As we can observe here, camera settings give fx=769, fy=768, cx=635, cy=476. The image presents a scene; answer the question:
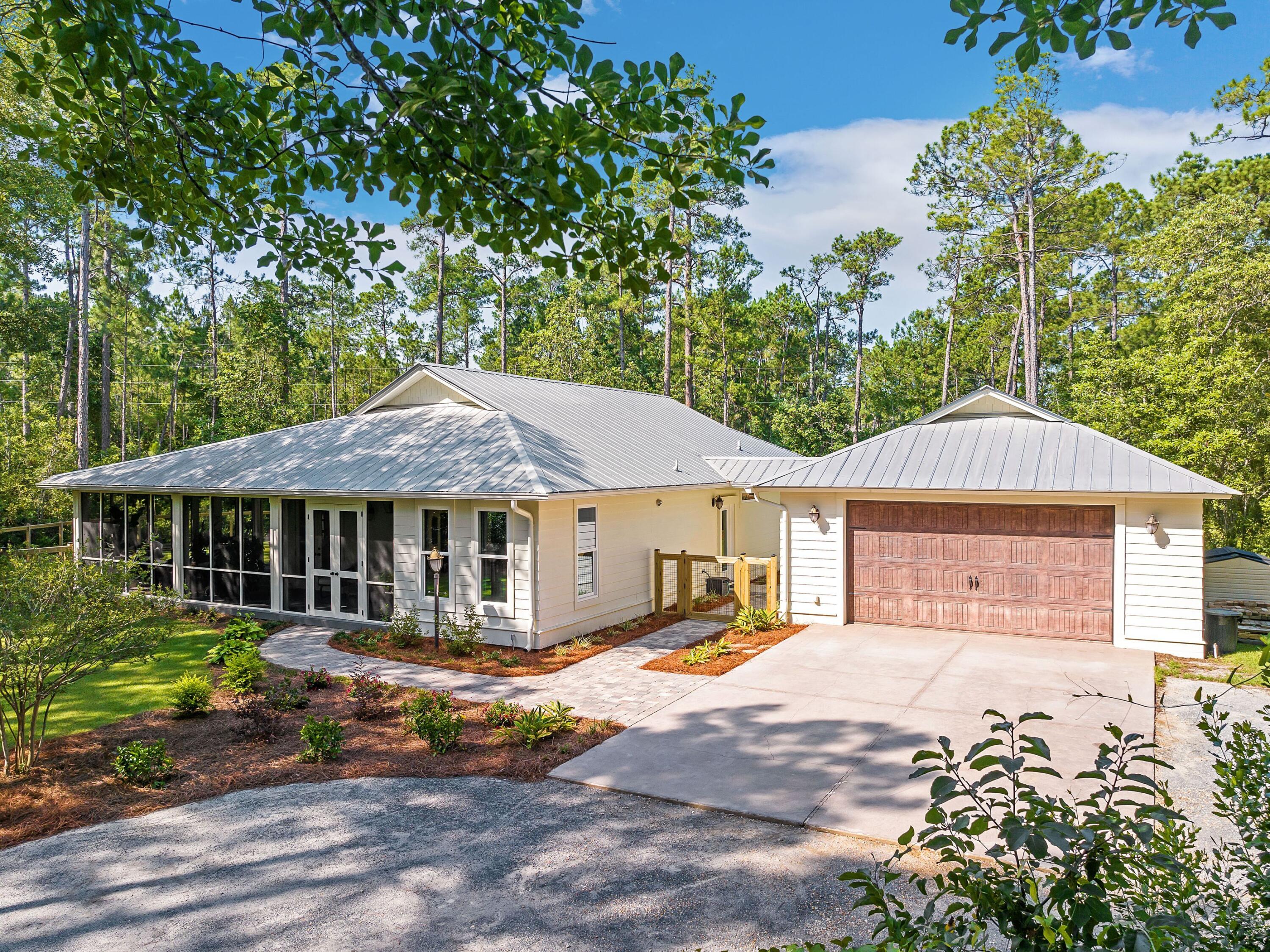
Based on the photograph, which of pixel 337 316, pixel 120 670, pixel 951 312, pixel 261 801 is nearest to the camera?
pixel 261 801

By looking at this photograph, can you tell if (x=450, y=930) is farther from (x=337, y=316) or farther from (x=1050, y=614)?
(x=337, y=316)

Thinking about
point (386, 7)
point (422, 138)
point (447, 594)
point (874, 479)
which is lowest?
Answer: point (447, 594)

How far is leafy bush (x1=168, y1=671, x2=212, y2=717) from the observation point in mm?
8375

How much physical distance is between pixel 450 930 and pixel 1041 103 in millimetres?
22944

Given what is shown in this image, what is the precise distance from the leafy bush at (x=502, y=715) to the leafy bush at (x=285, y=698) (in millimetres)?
2202

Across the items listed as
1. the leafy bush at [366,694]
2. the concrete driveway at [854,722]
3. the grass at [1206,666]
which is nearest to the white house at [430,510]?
the leafy bush at [366,694]

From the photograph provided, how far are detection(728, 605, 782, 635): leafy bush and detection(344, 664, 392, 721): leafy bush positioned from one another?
582 centimetres

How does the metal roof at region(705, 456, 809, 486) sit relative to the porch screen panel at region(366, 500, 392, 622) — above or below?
above

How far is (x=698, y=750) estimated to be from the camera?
24.4ft

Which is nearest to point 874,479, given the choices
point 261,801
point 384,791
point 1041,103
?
point 384,791

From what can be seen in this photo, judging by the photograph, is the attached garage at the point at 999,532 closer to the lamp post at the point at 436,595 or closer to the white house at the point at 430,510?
the white house at the point at 430,510


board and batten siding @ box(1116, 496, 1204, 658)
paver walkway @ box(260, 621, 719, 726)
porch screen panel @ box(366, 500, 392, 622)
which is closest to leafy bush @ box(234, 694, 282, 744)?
paver walkway @ box(260, 621, 719, 726)

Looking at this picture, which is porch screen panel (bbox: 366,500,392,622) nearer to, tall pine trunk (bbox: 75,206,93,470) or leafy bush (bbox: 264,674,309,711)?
leafy bush (bbox: 264,674,309,711)

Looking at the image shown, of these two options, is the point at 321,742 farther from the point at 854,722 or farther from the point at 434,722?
the point at 854,722
